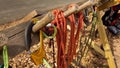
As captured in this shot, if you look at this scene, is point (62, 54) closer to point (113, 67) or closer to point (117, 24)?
point (113, 67)

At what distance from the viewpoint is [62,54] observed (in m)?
2.67

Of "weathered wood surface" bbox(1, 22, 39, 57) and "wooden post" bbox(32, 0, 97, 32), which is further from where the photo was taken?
"weathered wood surface" bbox(1, 22, 39, 57)

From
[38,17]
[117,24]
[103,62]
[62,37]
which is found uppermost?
[38,17]

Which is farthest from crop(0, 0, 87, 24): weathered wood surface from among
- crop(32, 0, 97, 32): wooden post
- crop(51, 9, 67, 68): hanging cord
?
crop(32, 0, 97, 32): wooden post

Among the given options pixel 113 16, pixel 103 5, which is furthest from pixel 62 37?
pixel 113 16

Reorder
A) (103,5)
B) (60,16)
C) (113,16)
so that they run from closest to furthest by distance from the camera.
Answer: (60,16)
(103,5)
(113,16)

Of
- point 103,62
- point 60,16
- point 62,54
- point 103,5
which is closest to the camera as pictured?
point 60,16

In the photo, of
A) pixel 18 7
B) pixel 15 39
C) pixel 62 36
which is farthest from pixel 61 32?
pixel 18 7

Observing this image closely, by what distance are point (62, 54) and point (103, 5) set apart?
5.08ft

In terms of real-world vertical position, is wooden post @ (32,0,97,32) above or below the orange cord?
above

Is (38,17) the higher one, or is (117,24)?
(38,17)

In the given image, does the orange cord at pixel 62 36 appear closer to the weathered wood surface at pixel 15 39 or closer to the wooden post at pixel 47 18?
the wooden post at pixel 47 18

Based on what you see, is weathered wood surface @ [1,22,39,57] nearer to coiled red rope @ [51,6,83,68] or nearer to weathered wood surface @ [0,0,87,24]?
coiled red rope @ [51,6,83,68]

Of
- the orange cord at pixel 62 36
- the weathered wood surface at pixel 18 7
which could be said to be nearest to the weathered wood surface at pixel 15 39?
the orange cord at pixel 62 36
